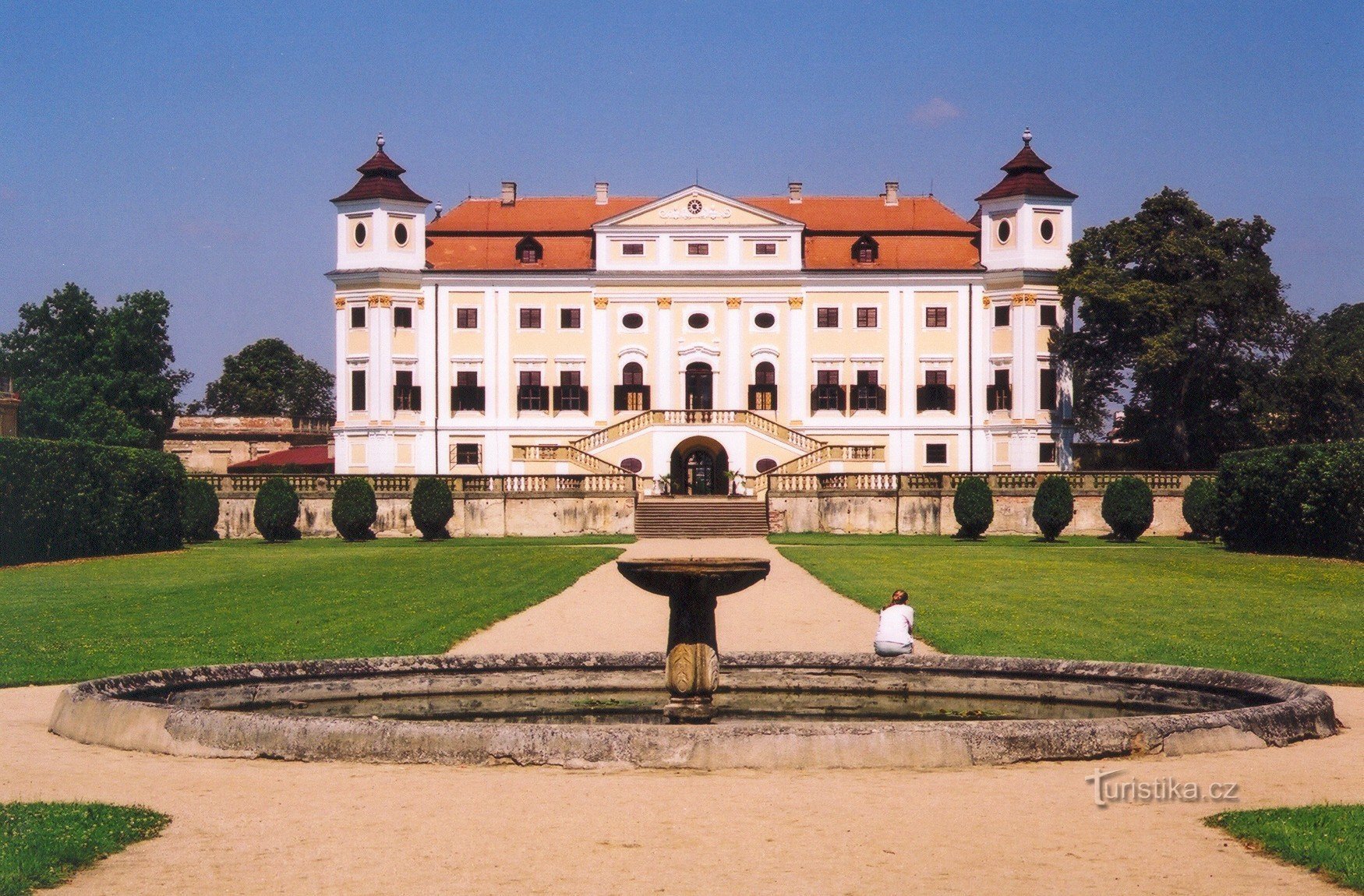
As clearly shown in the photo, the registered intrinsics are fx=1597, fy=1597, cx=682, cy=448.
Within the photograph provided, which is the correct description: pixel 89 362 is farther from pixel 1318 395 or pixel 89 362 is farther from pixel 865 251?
pixel 1318 395

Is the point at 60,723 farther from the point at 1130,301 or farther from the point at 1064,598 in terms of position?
the point at 1130,301

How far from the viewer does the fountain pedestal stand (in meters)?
11.4

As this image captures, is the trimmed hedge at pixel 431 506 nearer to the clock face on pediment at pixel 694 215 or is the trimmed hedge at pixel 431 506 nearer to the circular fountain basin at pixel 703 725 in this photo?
the clock face on pediment at pixel 694 215

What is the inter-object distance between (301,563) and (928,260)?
A: 39981mm

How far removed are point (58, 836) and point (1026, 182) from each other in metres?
63.0

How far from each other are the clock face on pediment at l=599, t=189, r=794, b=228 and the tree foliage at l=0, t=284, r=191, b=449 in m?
25.8

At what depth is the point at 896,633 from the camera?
14.8 meters

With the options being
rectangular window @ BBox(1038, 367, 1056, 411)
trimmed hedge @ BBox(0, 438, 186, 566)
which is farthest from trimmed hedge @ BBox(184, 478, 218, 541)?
rectangular window @ BBox(1038, 367, 1056, 411)

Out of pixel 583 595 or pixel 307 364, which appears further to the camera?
pixel 307 364

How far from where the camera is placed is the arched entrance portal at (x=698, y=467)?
63.8 m

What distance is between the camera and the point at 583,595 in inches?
993

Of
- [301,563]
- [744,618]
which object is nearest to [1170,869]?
[744,618]

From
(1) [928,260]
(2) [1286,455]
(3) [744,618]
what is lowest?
(3) [744,618]
